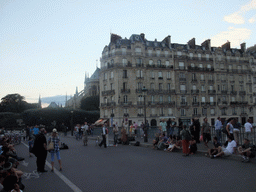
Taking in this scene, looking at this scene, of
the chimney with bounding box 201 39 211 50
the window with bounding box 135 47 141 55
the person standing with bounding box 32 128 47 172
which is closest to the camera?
the person standing with bounding box 32 128 47 172

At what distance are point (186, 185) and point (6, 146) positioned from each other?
23.6 ft

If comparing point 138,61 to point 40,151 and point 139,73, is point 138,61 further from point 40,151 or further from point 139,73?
point 40,151

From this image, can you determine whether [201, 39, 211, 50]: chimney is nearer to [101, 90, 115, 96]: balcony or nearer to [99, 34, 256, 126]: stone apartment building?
[99, 34, 256, 126]: stone apartment building

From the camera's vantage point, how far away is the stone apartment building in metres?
52.5

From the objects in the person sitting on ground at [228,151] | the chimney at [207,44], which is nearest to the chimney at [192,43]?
the chimney at [207,44]

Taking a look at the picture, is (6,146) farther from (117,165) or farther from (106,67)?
(106,67)

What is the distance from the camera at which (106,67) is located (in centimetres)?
5462

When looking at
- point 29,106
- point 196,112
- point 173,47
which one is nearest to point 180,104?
A: point 196,112

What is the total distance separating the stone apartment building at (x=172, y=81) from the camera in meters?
52.5

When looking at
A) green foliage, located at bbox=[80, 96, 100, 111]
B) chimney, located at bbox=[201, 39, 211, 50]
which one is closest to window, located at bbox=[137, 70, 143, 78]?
chimney, located at bbox=[201, 39, 211, 50]

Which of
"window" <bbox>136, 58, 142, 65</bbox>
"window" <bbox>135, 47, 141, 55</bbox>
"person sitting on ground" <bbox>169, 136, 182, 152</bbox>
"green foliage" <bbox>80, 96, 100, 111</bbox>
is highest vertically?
"window" <bbox>135, 47, 141, 55</bbox>

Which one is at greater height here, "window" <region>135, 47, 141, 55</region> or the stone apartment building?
"window" <region>135, 47, 141, 55</region>

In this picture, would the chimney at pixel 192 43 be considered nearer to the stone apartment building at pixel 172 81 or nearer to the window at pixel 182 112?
the stone apartment building at pixel 172 81

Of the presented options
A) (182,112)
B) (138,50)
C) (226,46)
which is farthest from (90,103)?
(226,46)
